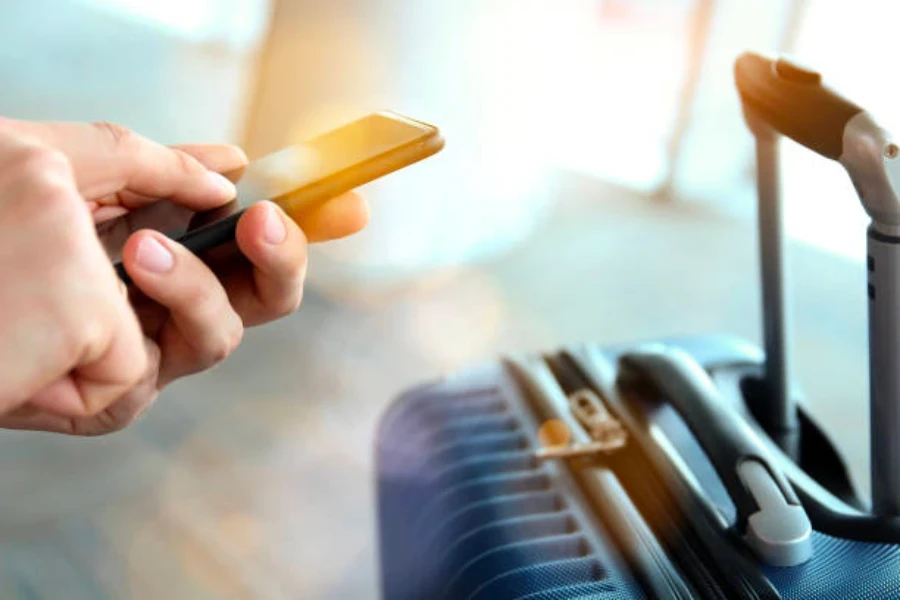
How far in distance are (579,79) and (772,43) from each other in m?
0.84

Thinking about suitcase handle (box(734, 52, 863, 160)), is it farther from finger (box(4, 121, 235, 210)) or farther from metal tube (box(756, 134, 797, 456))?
finger (box(4, 121, 235, 210))

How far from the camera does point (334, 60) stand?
218 cm

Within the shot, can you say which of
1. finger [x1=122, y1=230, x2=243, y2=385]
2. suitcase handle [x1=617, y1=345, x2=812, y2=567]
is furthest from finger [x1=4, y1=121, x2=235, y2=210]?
suitcase handle [x1=617, y1=345, x2=812, y2=567]

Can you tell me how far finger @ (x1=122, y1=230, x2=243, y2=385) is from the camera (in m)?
0.69

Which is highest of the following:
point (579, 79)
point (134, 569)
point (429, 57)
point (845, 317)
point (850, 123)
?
point (850, 123)

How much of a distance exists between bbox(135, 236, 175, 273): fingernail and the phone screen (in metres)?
Result: 0.12

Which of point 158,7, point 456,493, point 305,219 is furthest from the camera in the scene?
point 158,7

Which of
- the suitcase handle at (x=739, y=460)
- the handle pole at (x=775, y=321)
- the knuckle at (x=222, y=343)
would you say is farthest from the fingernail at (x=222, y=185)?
the handle pole at (x=775, y=321)

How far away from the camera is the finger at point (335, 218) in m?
0.81

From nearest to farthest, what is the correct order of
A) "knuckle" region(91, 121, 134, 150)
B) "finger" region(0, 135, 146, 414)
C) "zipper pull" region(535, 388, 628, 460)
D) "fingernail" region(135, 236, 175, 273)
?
"finger" region(0, 135, 146, 414), "fingernail" region(135, 236, 175, 273), "knuckle" region(91, 121, 134, 150), "zipper pull" region(535, 388, 628, 460)

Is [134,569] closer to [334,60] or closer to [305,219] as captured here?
[305,219]

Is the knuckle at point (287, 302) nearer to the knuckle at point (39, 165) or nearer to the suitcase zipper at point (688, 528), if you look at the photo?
the knuckle at point (39, 165)

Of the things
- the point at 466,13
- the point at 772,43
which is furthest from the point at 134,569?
the point at 772,43

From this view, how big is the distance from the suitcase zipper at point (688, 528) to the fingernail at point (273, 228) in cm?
46
